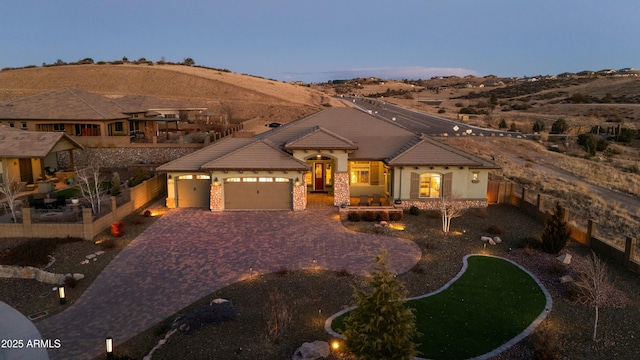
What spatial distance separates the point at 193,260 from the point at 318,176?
13358 mm

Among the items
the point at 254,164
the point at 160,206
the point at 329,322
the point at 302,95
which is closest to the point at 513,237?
the point at 329,322

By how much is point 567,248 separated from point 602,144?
110 ft

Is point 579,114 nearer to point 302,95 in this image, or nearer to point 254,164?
point 302,95

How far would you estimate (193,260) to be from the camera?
18.6 metres

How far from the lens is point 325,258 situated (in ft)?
61.5

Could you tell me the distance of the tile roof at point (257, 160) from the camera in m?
25.8

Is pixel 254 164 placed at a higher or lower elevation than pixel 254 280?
higher

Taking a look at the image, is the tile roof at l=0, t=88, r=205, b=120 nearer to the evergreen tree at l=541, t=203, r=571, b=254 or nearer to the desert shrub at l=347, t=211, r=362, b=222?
the desert shrub at l=347, t=211, r=362, b=222

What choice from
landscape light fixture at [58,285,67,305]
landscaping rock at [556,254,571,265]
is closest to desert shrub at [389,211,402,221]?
landscaping rock at [556,254,571,265]

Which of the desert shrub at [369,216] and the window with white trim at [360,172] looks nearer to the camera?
the desert shrub at [369,216]

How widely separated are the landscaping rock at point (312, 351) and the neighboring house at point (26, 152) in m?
24.7

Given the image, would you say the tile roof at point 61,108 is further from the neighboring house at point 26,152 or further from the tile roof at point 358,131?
the tile roof at point 358,131

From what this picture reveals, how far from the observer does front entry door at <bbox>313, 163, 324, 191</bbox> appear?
3030 cm

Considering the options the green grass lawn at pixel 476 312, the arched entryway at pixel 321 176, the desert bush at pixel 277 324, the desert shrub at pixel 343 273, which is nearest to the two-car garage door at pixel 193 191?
the arched entryway at pixel 321 176
